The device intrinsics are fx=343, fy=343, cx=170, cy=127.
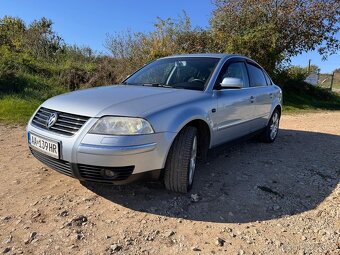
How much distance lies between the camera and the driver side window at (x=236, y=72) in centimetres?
442

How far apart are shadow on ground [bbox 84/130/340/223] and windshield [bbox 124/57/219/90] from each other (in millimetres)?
914

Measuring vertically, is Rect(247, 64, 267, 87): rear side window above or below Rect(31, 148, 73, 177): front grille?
above

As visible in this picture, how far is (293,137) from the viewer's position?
23.7ft

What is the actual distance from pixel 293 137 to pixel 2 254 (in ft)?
19.9

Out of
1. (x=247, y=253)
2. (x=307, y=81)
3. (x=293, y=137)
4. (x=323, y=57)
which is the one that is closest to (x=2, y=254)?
(x=247, y=253)

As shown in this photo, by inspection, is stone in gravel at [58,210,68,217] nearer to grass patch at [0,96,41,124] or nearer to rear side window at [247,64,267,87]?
rear side window at [247,64,267,87]

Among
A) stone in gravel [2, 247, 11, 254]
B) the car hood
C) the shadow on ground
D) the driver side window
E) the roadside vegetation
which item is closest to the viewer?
stone in gravel [2, 247, 11, 254]

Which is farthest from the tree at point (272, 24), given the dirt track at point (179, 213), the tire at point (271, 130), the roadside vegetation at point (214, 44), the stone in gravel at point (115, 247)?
the stone in gravel at point (115, 247)

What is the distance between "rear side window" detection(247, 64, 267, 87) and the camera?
536 centimetres

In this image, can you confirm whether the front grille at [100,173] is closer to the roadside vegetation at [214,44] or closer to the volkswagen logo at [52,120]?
the volkswagen logo at [52,120]

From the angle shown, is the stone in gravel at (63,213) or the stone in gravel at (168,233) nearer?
the stone in gravel at (168,233)

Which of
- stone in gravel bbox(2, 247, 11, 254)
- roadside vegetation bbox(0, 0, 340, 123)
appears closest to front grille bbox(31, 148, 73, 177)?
stone in gravel bbox(2, 247, 11, 254)

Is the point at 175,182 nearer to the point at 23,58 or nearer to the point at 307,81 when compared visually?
the point at 23,58

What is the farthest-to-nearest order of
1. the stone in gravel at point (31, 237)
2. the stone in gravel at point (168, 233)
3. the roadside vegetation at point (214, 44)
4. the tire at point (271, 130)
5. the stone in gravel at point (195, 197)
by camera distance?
the roadside vegetation at point (214, 44) → the tire at point (271, 130) → the stone in gravel at point (195, 197) → the stone in gravel at point (168, 233) → the stone in gravel at point (31, 237)
